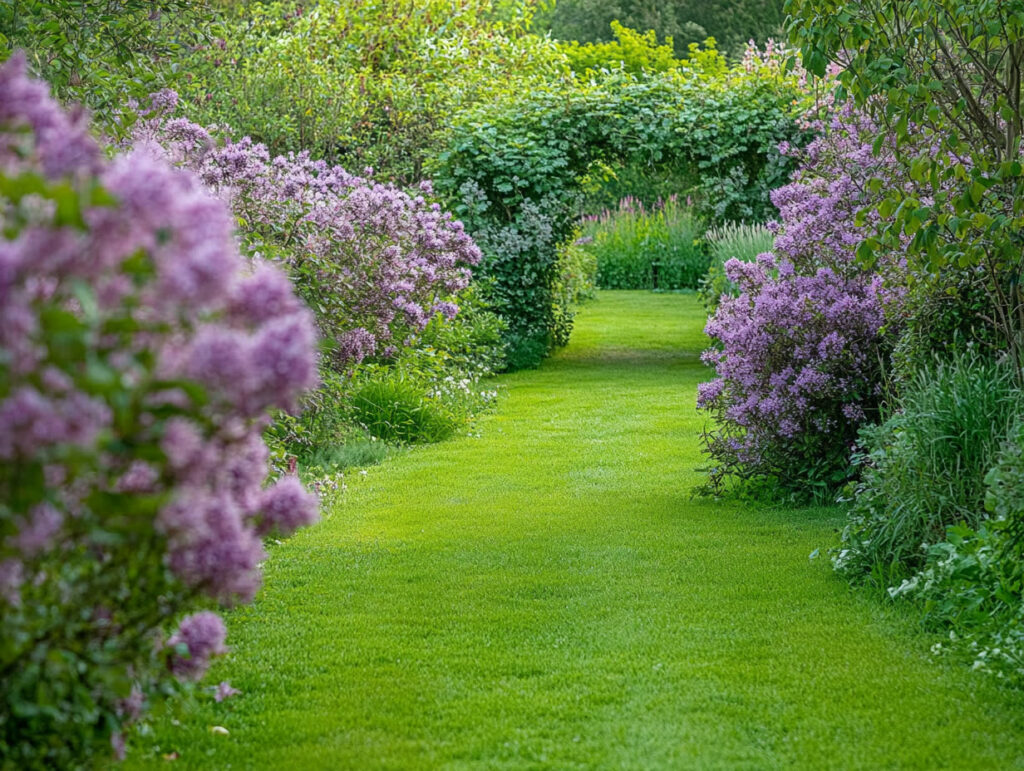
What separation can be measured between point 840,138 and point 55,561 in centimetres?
709

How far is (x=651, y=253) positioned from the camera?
86.7 feet

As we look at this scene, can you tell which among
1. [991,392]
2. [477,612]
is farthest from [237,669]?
[991,392]

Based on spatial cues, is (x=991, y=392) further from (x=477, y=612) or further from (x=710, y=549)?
(x=477, y=612)

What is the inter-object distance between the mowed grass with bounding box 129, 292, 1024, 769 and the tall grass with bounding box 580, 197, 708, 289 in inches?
703

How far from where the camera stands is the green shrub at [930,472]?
216 inches

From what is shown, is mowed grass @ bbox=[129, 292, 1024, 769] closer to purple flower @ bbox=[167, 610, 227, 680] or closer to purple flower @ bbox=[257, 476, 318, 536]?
purple flower @ bbox=[167, 610, 227, 680]

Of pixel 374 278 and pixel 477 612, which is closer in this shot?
pixel 477 612

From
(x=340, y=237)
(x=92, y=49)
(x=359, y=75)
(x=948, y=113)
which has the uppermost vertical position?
(x=359, y=75)

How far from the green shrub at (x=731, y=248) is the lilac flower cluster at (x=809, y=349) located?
5730 mm

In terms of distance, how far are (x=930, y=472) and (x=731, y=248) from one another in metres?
9.30

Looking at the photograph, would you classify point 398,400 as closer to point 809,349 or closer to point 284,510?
point 809,349

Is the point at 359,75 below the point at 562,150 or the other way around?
the other way around

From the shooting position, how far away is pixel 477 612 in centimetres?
537

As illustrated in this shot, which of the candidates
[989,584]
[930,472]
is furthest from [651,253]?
[989,584]
